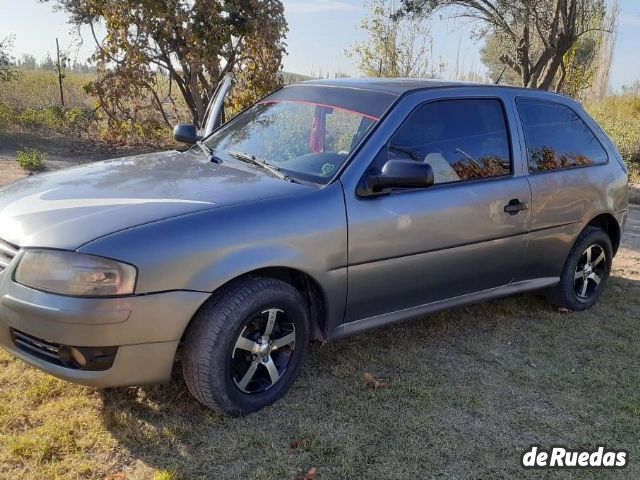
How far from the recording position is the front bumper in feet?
8.50

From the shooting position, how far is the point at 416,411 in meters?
3.31

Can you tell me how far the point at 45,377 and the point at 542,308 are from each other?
12.4 ft

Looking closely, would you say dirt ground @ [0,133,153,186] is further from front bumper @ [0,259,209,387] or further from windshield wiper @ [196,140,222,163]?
front bumper @ [0,259,209,387]

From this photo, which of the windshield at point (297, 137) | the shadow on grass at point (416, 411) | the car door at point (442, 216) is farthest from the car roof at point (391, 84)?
the shadow on grass at point (416, 411)

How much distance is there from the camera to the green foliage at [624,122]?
13.4 meters

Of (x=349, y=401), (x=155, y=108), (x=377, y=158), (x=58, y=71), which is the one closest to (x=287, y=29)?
(x=155, y=108)

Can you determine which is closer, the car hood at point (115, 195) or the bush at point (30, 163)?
the car hood at point (115, 195)

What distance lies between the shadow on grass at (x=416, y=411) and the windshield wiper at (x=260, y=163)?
3.95 ft

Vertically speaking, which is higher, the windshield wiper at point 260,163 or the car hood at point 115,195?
the windshield wiper at point 260,163

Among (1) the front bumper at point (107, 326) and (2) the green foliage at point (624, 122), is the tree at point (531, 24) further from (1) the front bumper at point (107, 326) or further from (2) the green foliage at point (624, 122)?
(1) the front bumper at point (107, 326)

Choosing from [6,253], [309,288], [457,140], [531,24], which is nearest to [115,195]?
[6,253]

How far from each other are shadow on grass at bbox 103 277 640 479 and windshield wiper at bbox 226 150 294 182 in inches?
47.4

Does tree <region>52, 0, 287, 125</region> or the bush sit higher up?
tree <region>52, 0, 287, 125</region>

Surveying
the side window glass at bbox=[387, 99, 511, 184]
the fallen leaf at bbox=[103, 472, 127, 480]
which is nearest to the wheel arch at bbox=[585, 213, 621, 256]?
the side window glass at bbox=[387, 99, 511, 184]
